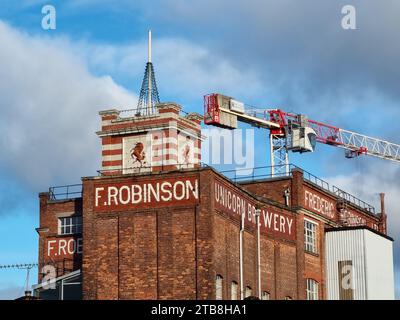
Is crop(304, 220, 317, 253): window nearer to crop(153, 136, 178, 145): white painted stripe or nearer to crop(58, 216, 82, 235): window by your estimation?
crop(153, 136, 178, 145): white painted stripe

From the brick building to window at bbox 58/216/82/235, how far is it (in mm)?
69

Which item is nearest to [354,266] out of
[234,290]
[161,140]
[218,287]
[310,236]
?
[310,236]

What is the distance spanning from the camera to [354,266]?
70875 mm

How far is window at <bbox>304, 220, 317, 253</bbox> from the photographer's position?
7019 cm

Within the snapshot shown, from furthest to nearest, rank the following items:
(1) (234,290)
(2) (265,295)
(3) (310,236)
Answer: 1. (3) (310,236)
2. (2) (265,295)
3. (1) (234,290)

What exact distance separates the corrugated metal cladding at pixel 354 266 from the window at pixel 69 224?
18.4 m

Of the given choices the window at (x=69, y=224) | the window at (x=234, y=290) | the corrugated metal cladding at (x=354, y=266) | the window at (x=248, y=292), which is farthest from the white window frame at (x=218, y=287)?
the corrugated metal cladding at (x=354, y=266)

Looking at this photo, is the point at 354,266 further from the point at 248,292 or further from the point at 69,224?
the point at 69,224

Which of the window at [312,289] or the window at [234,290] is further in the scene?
the window at [312,289]

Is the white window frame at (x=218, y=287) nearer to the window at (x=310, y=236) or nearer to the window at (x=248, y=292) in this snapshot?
the window at (x=248, y=292)

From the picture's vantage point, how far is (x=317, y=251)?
71375 millimetres

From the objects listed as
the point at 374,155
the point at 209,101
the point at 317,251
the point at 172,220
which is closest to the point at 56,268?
the point at 172,220

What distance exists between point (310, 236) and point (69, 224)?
17435 millimetres

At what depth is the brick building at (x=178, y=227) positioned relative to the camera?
183 feet
